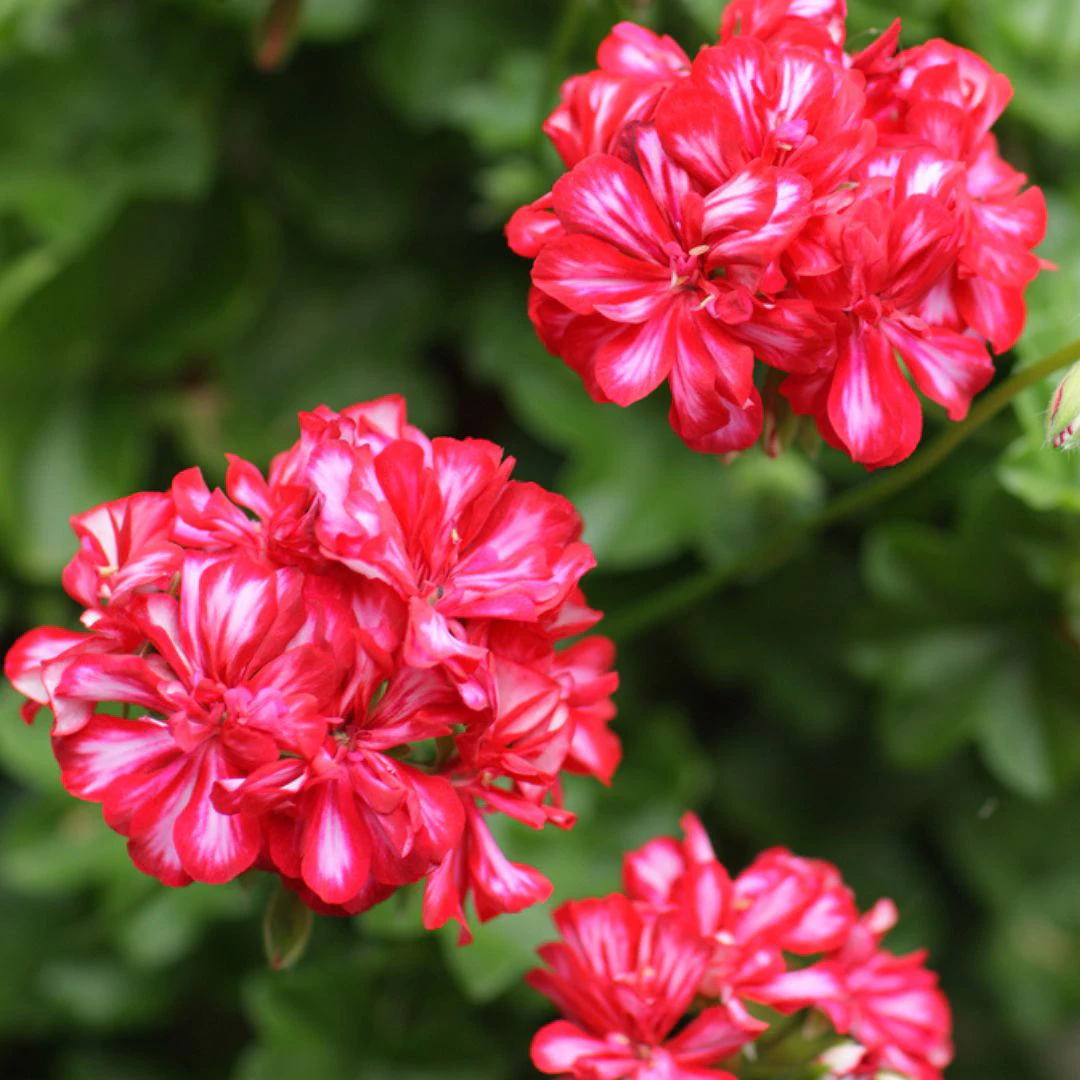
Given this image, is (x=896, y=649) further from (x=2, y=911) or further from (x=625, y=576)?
(x=2, y=911)

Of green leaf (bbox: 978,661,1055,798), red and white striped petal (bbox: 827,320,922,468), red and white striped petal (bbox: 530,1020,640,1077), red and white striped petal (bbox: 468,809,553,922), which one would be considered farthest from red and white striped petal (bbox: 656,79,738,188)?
green leaf (bbox: 978,661,1055,798)

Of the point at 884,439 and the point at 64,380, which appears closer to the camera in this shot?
the point at 884,439

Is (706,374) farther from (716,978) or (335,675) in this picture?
(716,978)

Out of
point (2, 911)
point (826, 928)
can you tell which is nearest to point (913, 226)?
point (826, 928)

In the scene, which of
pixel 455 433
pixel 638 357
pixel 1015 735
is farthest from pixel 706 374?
pixel 455 433

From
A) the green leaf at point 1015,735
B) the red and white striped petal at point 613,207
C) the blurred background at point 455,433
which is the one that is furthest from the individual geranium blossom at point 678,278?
the green leaf at point 1015,735

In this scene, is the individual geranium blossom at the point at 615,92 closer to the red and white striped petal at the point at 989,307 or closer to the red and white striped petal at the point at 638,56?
the red and white striped petal at the point at 638,56
